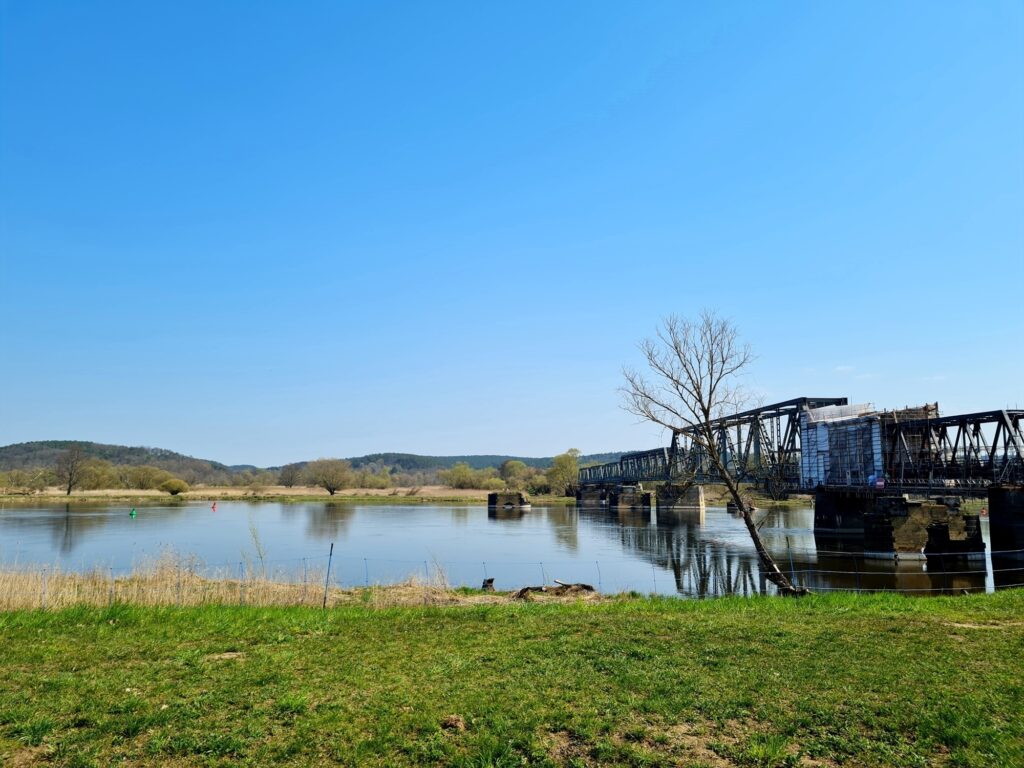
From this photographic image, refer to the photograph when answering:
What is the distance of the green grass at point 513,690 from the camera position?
320 inches

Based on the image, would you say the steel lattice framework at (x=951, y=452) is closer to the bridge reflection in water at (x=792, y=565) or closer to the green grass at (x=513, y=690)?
the bridge reflection in water at (x=792, y=565)

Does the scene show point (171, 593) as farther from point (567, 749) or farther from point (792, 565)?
point (792, 565)

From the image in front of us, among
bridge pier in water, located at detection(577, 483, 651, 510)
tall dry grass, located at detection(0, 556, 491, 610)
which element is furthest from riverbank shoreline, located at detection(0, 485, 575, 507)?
tall dry grass, located at detection(0, 556, 491, 610)

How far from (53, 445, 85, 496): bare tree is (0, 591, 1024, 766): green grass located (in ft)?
525

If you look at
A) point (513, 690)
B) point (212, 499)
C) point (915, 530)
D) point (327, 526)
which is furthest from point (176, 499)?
point (513, 690)

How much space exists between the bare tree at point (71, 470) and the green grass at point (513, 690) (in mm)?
160072

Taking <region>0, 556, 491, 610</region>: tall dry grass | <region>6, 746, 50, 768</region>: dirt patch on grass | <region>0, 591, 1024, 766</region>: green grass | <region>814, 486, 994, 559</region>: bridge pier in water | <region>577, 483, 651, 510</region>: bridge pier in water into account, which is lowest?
<region>577, 483, 651, 510</region>: bridge pier in water

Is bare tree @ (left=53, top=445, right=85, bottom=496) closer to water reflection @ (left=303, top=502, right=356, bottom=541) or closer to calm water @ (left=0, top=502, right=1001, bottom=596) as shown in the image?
calm water @ (left=0, top=502, right=1001, bottom=596)

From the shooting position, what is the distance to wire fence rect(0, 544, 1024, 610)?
68.8ft

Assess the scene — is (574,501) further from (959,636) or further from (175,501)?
(959,636)

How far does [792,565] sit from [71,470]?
6514 inches

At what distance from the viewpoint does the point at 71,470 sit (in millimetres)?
147500

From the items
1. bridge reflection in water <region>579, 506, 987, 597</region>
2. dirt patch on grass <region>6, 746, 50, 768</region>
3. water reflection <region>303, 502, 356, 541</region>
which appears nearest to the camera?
dirt patch on grass <region>6, 746, 50, 768</region>

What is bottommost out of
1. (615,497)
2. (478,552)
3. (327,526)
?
(615,497)
